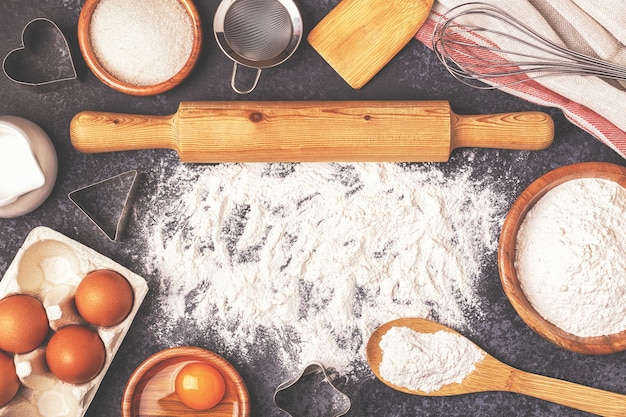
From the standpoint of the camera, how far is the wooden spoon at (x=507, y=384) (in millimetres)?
1219

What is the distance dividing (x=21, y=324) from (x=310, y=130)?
2.10 ft

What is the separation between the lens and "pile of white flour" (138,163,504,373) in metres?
1.24

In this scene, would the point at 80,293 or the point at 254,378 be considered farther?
the point at 254,378

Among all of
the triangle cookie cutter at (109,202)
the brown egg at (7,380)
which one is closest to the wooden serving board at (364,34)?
the triangle cookie cutter at (109,202)

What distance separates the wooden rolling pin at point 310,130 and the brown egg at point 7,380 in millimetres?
424

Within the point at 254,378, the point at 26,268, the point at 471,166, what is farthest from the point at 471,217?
the point at 26,268

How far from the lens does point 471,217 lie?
125 cm

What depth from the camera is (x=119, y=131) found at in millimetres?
1188

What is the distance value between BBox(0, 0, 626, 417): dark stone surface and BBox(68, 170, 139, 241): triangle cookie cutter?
0.08 ft

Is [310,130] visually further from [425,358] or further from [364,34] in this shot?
[425,358]

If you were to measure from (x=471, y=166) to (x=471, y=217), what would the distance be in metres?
0.10

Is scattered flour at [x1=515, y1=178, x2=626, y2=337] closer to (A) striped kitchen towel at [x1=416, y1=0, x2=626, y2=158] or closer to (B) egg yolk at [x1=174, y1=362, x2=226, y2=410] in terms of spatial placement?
(A) striped kitchen towel at [x1=416, y1=0, x2=626, y2=158]

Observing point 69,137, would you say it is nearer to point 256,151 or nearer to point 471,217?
point 256,151

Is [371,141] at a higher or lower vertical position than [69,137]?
higher
